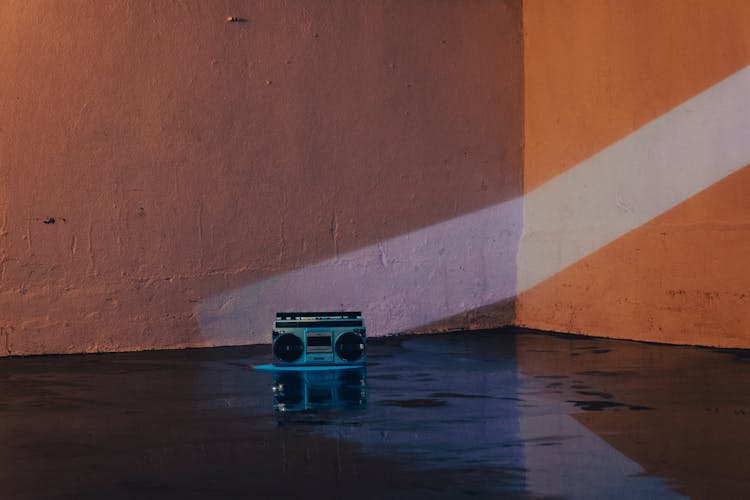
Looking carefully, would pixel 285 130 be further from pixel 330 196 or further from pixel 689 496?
pixel 689 496

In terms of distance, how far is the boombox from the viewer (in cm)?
543

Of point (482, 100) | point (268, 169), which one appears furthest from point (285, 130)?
point (482, 100)

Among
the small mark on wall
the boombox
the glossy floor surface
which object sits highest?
the small mark on wall

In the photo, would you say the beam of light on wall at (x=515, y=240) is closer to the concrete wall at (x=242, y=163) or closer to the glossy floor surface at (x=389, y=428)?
the concrete wall at (x=242, y=163)

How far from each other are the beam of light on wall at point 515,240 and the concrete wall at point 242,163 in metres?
0.02

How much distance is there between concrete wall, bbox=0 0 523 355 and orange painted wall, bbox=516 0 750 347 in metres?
0.33

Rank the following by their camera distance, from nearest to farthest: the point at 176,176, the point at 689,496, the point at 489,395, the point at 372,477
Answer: the point at 689,496 → the point at 372,477 → the point at 489,395 → the point at 176,176

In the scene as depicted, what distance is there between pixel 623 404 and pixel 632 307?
2863 mm

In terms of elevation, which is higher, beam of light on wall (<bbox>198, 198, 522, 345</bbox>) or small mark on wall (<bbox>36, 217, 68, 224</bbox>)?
small mark on wall (<bbox>36, 217, 68, 224</bbox>)

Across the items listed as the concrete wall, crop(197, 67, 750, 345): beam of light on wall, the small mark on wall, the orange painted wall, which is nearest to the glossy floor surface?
the orange painted wall

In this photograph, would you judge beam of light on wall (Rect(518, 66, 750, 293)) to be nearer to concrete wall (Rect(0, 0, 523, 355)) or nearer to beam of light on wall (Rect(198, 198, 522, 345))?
beam of light on wall (Rect(198, 198, 522, 345))

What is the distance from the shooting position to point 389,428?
359 cm

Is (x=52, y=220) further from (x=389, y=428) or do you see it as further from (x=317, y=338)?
(x=389, y=428)

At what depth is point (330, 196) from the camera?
7.27m
